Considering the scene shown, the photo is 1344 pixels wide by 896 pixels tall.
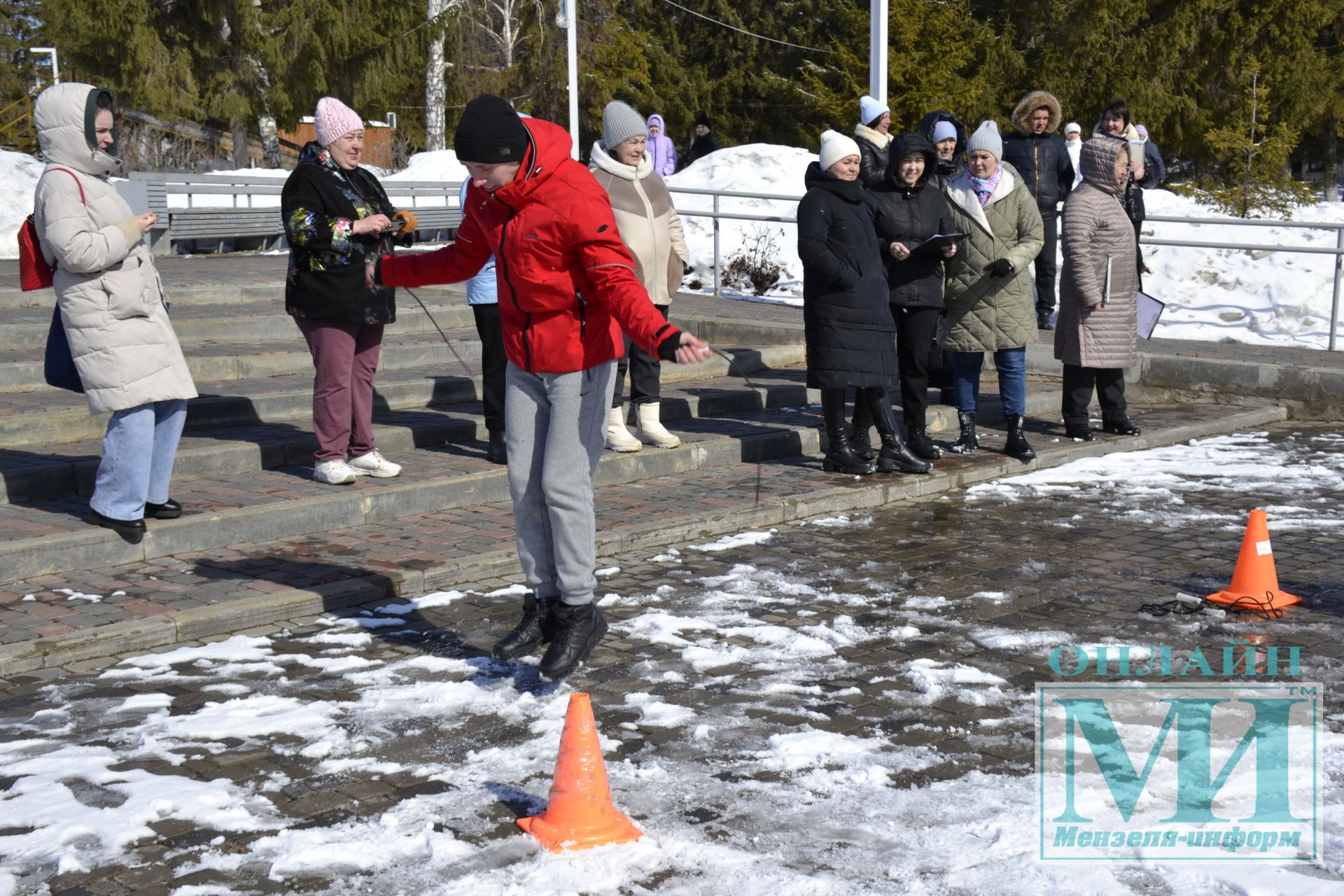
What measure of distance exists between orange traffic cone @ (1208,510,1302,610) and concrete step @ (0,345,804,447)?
9.16 ft

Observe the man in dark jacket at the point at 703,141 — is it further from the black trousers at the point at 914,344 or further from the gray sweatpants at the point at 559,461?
the gray sweatpants at the point at 559,461

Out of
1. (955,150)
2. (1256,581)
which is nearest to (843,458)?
(955,150)

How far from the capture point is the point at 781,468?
9227 mm

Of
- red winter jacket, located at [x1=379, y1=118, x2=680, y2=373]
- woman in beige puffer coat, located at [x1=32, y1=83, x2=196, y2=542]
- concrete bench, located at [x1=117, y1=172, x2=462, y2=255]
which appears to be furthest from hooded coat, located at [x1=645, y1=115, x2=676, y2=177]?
red winter jacket, located at [x1=379, y1=118, x2=680, y2=373]

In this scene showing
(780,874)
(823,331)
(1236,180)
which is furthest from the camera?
(1236,180)

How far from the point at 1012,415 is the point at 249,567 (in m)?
5.19

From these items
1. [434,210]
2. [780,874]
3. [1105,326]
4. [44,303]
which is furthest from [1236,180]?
[780,874]

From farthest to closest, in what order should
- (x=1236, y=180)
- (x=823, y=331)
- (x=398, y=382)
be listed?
(x=1236, y=180)
(x=398, y=382)
(x=823, y=331)

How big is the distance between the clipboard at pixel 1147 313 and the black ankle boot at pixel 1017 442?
1431mm

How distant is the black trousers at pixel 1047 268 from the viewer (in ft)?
42.5

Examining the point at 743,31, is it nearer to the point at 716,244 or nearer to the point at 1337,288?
the point at 716,244

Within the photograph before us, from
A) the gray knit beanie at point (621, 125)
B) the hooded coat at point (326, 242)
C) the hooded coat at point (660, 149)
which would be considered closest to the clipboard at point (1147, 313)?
the gray knit beanie at point (621, 125)

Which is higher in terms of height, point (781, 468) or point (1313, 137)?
point (1313, 137)

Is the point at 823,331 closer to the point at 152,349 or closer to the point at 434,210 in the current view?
the point at 152,349
